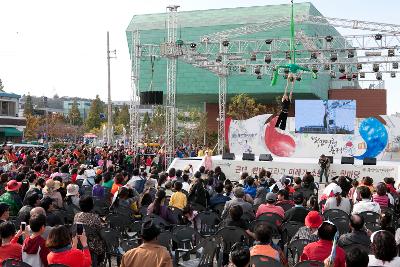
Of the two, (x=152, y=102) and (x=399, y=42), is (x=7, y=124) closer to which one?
(x=152, y=102)

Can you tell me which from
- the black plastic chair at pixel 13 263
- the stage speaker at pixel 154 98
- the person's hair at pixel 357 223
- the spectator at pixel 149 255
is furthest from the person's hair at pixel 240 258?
→ the stage speaker at pixel 154 98

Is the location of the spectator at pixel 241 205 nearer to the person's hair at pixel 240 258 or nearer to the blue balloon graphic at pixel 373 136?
the person's hair at pixel 240 258

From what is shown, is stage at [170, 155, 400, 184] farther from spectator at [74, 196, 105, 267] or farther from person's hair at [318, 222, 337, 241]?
person's hair at [318, 222, 337, 241]

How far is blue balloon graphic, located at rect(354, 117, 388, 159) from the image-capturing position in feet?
84.4

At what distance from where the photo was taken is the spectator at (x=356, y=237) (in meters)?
6.25

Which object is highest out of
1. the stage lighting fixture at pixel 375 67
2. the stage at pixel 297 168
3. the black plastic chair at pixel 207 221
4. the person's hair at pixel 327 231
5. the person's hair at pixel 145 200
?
the stage lighting fixture at pixel 375 67

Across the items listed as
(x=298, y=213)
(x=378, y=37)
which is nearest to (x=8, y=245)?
(x=298, y=213)

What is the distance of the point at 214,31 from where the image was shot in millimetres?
55531

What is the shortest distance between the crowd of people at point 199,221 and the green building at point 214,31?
3995 cm

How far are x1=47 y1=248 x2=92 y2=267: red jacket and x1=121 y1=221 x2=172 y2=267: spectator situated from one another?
1.86ft

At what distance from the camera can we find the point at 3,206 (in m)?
6.66

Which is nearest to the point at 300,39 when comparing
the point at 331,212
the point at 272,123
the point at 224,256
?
the point at 272,123

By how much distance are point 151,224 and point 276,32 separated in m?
49.5

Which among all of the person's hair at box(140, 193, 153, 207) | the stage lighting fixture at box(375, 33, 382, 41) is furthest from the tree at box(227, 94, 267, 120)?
the person's hair at box(140, 193, 153, 207)
